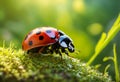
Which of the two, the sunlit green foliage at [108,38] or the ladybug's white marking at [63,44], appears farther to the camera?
the ladybug's white marking at [63,44]

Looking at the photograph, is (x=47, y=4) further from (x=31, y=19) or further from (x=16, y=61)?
(x=16, y=61)

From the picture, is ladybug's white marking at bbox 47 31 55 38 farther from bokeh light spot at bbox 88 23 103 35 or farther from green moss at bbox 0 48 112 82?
bokeh light spot at bbox 88 23 103 35

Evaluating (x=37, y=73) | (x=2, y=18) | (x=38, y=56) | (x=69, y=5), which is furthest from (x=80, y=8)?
(x=37, y=73)

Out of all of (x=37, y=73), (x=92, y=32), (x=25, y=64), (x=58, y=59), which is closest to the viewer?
(x=37, y=73)

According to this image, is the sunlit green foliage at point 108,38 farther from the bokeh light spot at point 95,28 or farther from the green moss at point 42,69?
the bokeh light spot at point 95,28

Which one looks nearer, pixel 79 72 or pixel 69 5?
pixel 79 72

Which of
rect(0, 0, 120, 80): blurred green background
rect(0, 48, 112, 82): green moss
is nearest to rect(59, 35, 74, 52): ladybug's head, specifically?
rect(0, 48, 112, 82): green moss

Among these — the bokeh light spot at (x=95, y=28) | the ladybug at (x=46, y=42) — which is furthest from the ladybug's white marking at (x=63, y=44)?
the bokeh light spot at (x=95, y=28)
